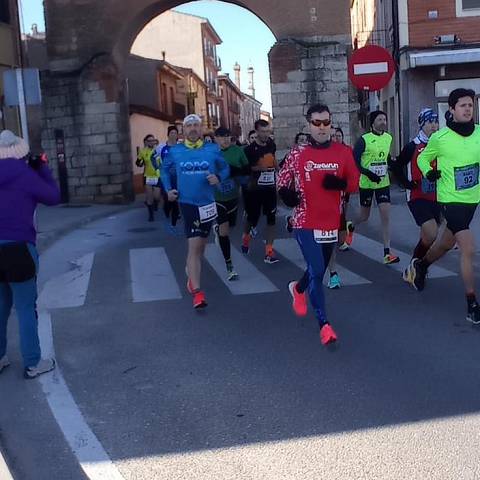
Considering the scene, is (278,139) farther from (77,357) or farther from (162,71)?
(162,71)

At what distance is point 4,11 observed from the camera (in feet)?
73.6

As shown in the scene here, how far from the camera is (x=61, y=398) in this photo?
4719 mm

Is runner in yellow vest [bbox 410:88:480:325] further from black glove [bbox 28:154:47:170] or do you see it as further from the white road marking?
the white road marking

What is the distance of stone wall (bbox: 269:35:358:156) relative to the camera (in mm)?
18125

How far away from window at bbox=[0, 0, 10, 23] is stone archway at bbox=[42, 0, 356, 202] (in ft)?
10.7

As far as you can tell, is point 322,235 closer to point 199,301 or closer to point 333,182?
point 333,182

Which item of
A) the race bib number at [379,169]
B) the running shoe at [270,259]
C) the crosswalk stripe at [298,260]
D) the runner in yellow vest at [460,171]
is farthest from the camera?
the running shoe at [270,259]

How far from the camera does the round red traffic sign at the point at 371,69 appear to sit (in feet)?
37.2

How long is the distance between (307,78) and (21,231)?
14.0 metres

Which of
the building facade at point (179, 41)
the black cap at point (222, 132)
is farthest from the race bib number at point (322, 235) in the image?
the building facade at point (179, 41)

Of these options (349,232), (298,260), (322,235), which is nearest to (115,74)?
(349,232)

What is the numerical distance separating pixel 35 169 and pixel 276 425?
8.18 ft

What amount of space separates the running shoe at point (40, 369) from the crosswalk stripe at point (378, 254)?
4620 millimetres

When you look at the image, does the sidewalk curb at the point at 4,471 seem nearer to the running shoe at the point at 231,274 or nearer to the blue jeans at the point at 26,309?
the blue jeans at the point at 26,309
